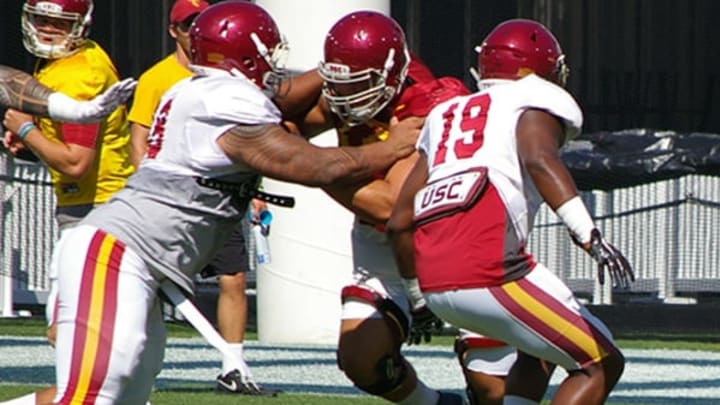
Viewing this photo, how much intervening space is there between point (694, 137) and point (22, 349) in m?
5.84

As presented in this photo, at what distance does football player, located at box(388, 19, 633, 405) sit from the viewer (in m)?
6.25

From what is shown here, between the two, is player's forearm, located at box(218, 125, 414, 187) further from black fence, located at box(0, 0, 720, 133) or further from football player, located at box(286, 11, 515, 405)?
black fence, located at box(0, 0, 720, 133)

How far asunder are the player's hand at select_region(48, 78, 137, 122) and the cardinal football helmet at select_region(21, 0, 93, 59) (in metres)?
1.07

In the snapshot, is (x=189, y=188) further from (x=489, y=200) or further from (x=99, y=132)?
(x=99, y=132)

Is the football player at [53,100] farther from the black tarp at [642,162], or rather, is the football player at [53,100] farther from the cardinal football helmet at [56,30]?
the black tarp at [642,162]

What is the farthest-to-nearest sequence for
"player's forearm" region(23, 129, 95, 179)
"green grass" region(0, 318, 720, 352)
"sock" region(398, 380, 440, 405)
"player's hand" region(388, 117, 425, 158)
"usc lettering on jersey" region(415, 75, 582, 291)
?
1. "green grass" region(0, 318, 720, 352)
2. "player's forearm" region(23, 129, 95, 179)
3. "sock" region(398, 380, 440, 405)
4. "player's hand" region(388, 117, 425, 158)
5. "usc lettering on jersey" region(415, 75, 582, 291)

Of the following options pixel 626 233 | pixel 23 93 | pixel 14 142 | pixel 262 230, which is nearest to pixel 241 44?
pixel 23 93

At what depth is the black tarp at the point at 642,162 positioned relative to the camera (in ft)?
50.1

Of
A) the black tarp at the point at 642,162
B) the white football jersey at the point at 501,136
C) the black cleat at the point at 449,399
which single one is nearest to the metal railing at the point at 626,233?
the black tarp at the point at 642,162

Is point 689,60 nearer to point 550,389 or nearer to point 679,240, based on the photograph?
point 679,240

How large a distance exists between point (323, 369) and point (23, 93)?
409 centimetres

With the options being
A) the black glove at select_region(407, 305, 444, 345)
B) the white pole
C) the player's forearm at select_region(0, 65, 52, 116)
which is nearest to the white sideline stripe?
the white pole

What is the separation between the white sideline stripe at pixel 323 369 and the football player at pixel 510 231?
3148 millimetres

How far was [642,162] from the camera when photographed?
1541 cm
